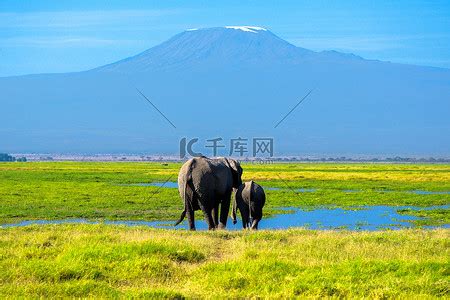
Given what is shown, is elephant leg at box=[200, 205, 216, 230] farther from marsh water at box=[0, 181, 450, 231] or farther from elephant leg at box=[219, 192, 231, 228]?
marsh water at box=[0, 181, 450, 231]

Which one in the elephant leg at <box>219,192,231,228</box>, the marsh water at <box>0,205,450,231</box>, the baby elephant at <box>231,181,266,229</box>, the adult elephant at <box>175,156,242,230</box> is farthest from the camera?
the marsh water at <box>0,205,450,231</box>

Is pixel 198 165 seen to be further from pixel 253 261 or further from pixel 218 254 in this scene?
pixel 253 261

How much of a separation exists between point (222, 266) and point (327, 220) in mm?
19702

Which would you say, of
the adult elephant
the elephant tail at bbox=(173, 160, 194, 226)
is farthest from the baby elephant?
the elephant tail at bbox=(173, 160, 194, 226)

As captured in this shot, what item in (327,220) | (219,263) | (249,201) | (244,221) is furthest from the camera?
(327,220)

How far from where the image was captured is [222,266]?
36.5ft

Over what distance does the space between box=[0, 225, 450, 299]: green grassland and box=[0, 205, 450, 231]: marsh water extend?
10979mm

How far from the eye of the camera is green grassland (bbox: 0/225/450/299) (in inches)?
384

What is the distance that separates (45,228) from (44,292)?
24.1ft

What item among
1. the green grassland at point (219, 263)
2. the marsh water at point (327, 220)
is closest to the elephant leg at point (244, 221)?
the marsh water at point (327, 220)

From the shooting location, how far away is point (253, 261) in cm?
1134

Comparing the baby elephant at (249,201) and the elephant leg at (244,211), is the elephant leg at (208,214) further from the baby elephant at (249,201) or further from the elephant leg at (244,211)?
the elephant leg at (244,211)

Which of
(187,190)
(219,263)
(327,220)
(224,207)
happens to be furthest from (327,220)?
(219,263)

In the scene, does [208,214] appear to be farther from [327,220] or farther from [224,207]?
[327,220]
